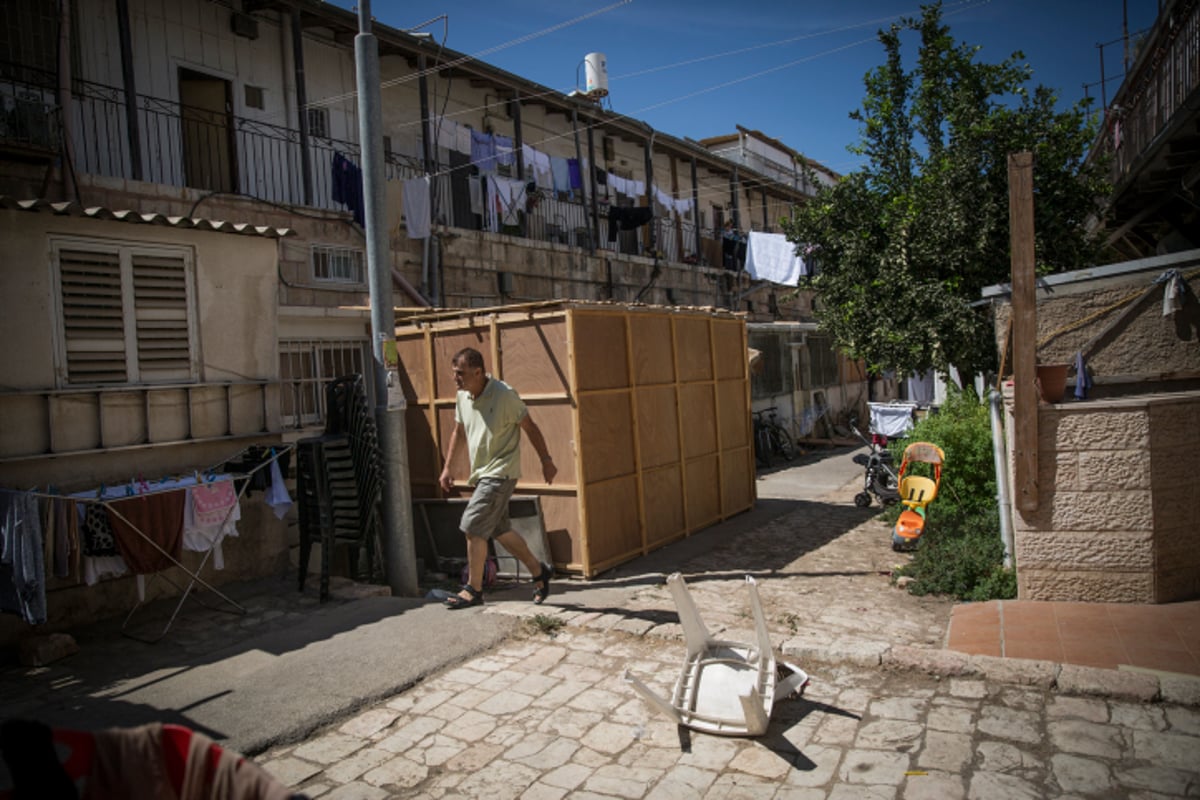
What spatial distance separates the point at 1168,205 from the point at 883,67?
4606 millimetres

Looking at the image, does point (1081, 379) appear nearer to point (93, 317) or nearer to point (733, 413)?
point (733, 413)

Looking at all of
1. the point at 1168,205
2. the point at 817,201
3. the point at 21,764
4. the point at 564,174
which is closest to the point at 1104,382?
the point at 817,201

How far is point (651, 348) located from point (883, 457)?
4.28 meters

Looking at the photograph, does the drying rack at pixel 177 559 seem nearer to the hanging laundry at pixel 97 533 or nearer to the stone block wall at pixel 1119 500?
the hanging laundry at pixel 97 533

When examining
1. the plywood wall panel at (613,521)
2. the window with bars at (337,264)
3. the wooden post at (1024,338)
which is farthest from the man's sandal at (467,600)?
the window with bars at (337,264)

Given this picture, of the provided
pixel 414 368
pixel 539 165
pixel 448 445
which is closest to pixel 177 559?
pixel 448 445

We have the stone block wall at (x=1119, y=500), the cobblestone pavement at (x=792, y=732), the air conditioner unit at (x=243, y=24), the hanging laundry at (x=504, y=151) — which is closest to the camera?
the cobblestone pavement at (x=792, y=732)

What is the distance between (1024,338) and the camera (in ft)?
18.9

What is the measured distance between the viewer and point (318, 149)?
43.4 feet

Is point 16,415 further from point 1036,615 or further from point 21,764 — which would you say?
point 1036,615

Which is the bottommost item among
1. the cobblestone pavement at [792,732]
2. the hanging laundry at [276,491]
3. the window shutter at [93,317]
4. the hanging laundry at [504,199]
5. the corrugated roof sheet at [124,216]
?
the cobblestone pavement at [792,732]

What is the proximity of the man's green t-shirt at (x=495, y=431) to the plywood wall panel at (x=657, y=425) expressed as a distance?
2.01m

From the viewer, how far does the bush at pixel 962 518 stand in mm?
6484

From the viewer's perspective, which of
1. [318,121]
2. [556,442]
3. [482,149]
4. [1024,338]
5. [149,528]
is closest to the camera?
[1024,338]
